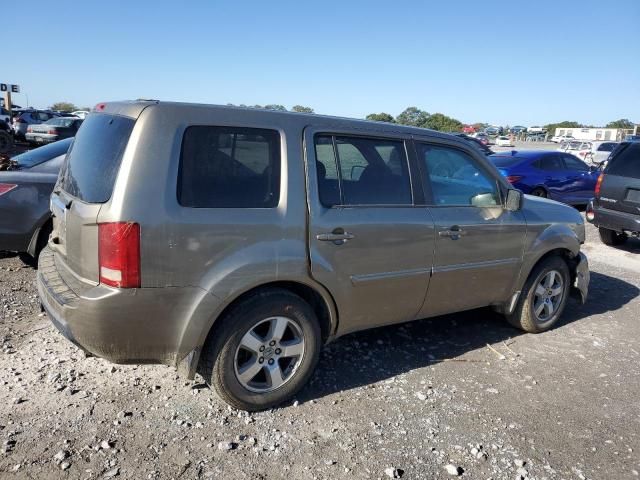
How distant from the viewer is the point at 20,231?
514cm

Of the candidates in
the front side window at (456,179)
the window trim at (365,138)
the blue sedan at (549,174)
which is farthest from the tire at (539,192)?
the window trim at (365,138)

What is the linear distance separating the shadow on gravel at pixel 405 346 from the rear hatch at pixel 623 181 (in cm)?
287

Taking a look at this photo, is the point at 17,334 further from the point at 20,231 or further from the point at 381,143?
the point at 381,143

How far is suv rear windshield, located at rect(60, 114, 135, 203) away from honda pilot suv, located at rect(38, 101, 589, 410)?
0.04ft

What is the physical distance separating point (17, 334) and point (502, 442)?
3653 millimetres

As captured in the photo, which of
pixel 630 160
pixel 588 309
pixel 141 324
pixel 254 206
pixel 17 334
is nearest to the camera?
pixel 141 324

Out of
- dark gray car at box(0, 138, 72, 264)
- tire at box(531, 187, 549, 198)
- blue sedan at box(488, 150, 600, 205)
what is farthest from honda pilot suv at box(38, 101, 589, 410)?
tire at box(531, 187, 549, 198)

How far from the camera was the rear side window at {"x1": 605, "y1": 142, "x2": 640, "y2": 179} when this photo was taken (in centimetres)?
791

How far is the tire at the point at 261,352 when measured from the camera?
3072 millimetres

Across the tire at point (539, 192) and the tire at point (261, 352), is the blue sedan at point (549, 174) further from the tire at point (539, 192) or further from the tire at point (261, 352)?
the tire at point (261, 352)

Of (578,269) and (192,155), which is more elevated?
(192,155)

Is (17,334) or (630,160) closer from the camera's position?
(17,334)

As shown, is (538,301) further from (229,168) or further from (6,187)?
(6,187)

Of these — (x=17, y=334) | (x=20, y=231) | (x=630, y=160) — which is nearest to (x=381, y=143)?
(x=17, y=334)
